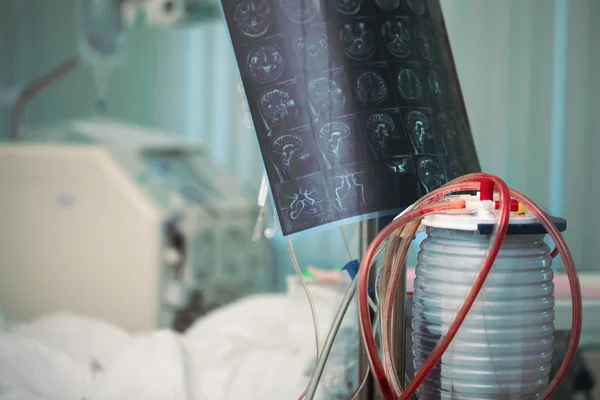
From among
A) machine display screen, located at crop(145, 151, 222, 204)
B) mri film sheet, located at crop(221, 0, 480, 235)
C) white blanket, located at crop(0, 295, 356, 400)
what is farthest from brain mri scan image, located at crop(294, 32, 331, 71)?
machine display screen, located at crop(145, 151, 222, 204)

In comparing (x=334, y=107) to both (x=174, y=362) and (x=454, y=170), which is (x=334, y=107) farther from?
(x=174, y=362)

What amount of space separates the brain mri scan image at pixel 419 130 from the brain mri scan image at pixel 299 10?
0.68 feet

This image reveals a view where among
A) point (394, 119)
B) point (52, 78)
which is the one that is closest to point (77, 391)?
point (394, 119)

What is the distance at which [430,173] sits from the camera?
107 cm

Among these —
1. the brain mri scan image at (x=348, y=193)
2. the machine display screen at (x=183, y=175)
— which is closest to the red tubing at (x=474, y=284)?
the brain mri scan image at (x=348, y=193)

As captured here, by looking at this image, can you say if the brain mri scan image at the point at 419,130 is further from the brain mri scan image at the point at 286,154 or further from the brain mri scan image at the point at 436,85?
the brain mri scan image at the point at 286,154

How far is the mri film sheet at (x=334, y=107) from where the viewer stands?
39.9 inches

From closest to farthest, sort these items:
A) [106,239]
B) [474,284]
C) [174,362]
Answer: [474,284]
[174,362]
[106,239]

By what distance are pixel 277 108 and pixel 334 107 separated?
0.08 meters

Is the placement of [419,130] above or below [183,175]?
above

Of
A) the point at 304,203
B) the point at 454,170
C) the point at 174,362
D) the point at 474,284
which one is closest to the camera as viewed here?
the point at 474,284

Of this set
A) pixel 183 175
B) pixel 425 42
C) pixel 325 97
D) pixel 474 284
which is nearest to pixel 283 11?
pixel 325 97

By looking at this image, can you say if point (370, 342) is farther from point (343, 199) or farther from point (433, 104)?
point (433, 104)

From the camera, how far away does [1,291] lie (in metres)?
2.35
